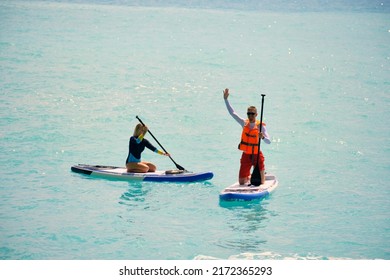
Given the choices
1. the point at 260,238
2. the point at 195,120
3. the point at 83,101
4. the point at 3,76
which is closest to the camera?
the point at 260,238

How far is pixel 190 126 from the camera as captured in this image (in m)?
15.7

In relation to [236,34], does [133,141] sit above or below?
below

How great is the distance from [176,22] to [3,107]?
12.3m

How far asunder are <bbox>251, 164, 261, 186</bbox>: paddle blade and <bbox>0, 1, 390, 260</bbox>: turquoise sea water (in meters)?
0.43

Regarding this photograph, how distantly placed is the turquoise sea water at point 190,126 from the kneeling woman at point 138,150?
296mm

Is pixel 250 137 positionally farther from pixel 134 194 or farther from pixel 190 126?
pixel 190 126

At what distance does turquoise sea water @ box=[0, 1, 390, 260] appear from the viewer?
1006cm

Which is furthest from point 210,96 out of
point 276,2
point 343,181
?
point 276,2

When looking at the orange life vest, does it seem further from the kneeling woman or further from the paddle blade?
the kneeling woman

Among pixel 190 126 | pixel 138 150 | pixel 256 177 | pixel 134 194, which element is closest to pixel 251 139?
pixel 256 177

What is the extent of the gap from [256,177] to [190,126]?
4632 mm

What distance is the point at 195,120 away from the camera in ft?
53.3

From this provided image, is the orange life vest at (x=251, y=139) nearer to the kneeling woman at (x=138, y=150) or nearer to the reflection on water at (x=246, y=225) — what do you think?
the reflection on water at (x=246, y=225)

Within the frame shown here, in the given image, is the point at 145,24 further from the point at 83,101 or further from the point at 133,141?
the point at 133,141
